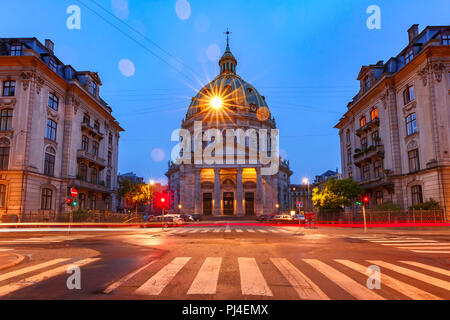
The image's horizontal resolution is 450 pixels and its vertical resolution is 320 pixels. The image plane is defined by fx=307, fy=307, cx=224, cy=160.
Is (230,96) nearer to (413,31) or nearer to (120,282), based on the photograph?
(413,31)

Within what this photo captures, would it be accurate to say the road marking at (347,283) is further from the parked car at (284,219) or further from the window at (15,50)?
the window at (15,50)

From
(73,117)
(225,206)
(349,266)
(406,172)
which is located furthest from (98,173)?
(349,266)

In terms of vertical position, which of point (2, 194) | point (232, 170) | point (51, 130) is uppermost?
point (51, 130)

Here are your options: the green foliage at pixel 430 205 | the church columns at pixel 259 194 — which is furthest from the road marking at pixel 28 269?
the church columns at pixel 259 194

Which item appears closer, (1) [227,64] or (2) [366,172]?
(2) [366,172]

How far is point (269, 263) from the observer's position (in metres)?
9.28

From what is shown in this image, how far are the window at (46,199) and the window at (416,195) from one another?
4142 cm

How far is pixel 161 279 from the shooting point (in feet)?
22.8

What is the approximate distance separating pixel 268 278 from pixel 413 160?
1313 inches

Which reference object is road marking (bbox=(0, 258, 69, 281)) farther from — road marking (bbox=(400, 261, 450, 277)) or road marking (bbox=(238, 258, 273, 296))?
road marking (bbox=(400, 261, 450, 277))

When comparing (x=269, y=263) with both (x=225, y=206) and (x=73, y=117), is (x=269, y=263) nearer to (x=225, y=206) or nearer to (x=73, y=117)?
(x=73, y=117)

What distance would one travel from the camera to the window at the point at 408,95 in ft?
112

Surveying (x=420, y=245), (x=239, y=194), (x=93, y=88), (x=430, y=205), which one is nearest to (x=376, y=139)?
(x=430, y=205)
